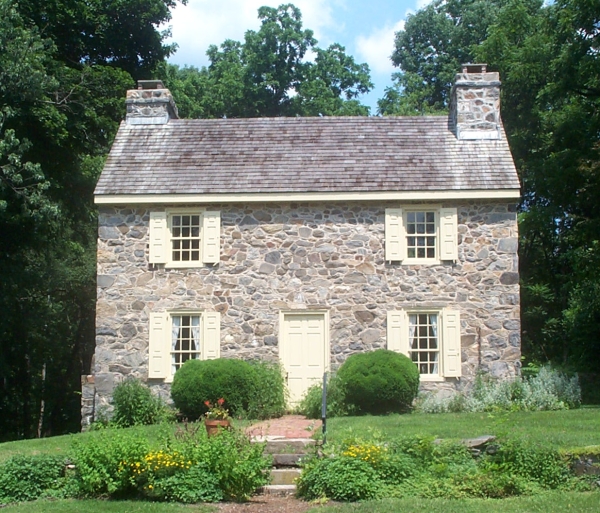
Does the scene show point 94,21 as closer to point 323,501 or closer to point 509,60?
point 509,60

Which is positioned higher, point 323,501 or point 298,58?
point 298,58

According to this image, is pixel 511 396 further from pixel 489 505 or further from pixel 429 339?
pixel 489 505

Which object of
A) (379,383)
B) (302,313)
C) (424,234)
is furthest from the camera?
(424,234)

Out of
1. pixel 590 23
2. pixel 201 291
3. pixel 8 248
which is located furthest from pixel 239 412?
pixel 590 23

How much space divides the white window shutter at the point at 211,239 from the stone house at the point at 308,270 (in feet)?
0.07

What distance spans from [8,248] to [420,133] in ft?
34.0

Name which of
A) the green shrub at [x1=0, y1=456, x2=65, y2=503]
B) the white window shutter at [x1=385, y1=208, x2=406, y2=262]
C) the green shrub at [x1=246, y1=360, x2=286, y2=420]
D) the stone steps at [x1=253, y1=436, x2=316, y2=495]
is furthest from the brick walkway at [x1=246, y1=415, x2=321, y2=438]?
the white window shutter at [x1=385, y1=208, x2=406, y2=262]

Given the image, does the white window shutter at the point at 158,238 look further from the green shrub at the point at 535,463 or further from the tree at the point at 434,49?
the tree at the point at 434,49

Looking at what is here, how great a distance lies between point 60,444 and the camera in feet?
41.9

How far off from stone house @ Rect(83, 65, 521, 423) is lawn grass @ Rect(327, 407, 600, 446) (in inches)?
87.2

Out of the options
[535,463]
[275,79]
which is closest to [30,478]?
[535,463]

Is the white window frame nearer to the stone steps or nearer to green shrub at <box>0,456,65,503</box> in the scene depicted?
the stone steps

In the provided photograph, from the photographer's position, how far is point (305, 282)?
1642 centimetres

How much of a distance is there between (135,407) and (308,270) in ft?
14.2
